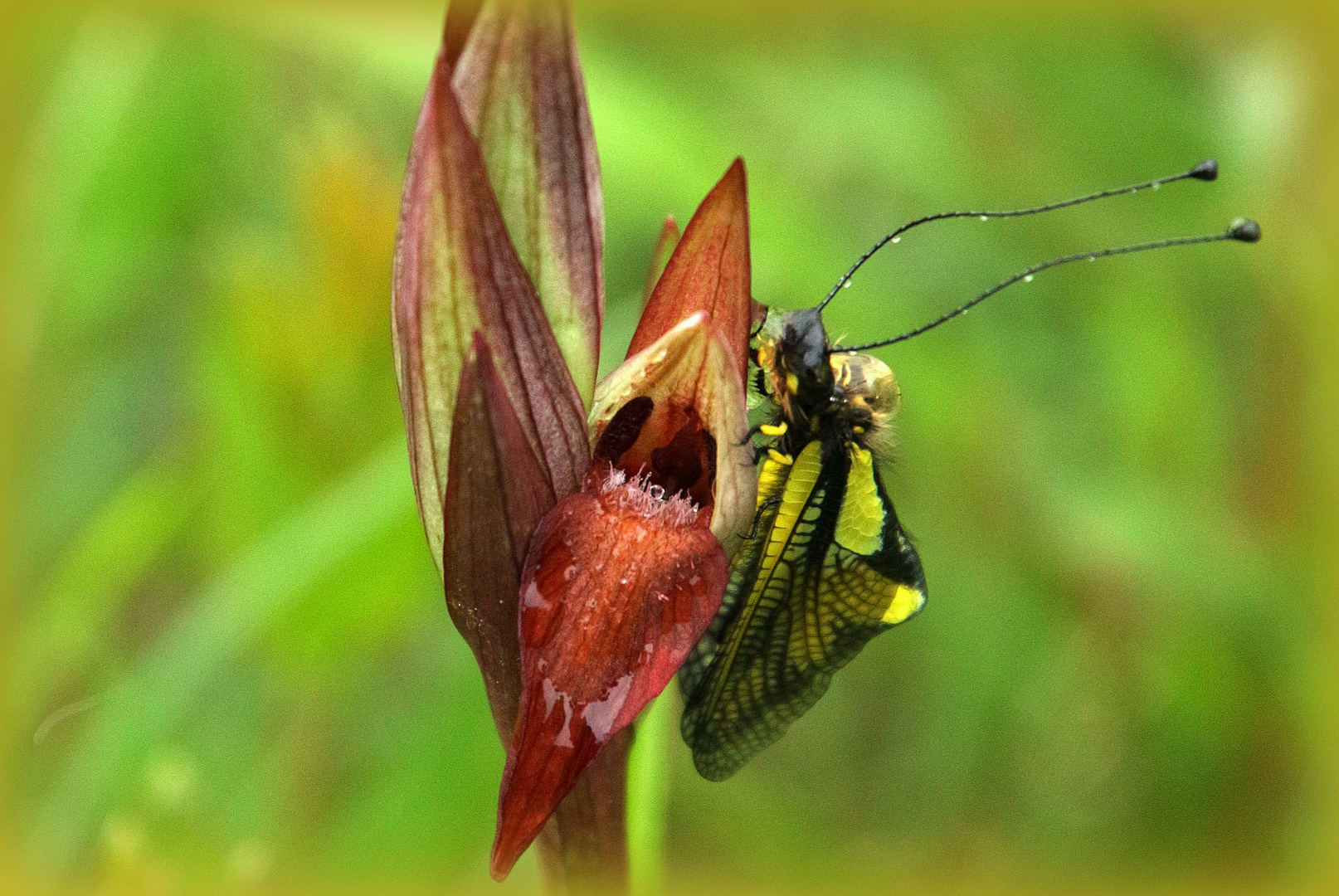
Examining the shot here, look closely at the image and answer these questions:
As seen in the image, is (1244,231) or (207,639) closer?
(1244,231)

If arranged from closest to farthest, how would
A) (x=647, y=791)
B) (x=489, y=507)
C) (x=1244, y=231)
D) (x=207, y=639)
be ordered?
(x=489, y=507) → (x=1244, y=231) → (x=647, y=791) → (x=207, y=639)

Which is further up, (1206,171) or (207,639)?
(1206,171)

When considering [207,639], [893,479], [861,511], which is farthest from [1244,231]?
[207,639]

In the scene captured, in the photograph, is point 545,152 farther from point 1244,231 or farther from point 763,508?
point 1244,231

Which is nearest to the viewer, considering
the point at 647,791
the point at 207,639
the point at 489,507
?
the point at 489,507

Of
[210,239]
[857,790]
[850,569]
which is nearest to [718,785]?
[857,790]

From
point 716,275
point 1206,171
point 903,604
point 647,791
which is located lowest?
point 647,791

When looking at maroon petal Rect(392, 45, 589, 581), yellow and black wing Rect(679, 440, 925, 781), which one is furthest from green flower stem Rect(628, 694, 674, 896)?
maroon petal Rect(392, 45, 589, 581)
